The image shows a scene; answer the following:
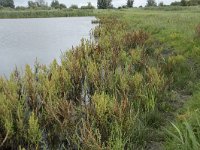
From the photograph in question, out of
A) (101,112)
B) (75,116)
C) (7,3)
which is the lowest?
(7,3)

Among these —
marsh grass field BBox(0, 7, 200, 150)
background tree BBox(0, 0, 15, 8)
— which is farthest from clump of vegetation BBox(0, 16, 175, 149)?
background tree BBox(0, 0, 15, 8)

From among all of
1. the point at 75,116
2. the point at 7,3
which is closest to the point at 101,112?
the point at 75,116

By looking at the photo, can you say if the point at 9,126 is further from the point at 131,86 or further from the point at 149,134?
the point at 131,86

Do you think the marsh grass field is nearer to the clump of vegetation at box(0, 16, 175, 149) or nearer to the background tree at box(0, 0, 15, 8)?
the clump of vegetation at box(0, 16, 175, 149)

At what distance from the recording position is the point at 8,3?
131 m

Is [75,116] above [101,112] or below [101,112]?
below

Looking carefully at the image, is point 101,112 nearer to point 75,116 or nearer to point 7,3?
point 75,116

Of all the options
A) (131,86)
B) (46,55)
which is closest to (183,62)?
(131,86)

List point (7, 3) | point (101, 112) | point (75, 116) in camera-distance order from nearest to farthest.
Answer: point (101, 112) < point (75, 116) < point (7, 3)

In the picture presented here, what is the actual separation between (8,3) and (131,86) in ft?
430

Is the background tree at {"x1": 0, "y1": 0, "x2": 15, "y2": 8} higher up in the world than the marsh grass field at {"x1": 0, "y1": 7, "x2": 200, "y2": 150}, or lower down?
lower down

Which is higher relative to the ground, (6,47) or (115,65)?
(115,65)

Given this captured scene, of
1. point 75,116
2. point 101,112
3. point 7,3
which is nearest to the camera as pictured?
point 101,112

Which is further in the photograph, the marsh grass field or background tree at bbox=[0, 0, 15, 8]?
background tree at bbox=[0, 0, 15, 8]
